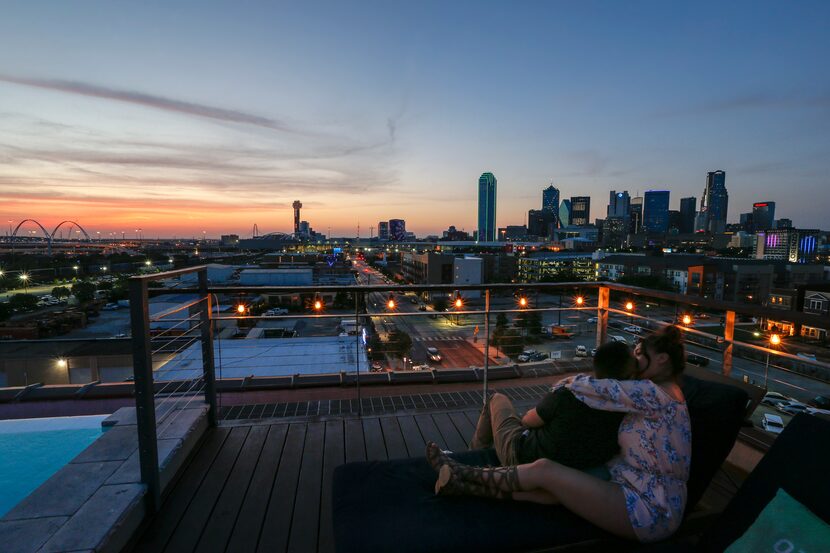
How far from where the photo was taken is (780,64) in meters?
→ 10.2

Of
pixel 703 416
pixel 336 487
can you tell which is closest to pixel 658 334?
pixel 703 416

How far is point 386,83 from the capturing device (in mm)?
12648

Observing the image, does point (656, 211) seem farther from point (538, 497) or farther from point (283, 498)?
point (283, 498)

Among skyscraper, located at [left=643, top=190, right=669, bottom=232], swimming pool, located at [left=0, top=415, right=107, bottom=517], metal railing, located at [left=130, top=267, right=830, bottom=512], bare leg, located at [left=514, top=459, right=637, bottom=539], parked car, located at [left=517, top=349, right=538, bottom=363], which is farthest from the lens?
skyscraper, located at [left=643, top=190, right=669, bottom=232]

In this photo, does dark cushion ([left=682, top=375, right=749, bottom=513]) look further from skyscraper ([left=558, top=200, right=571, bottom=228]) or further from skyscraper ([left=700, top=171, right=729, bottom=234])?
skyscraper ([left=700, top=171, right=729, bottom=234])

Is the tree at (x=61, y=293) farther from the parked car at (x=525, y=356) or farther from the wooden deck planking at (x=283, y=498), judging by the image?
the wooden deck planking at (x=283, y=498)

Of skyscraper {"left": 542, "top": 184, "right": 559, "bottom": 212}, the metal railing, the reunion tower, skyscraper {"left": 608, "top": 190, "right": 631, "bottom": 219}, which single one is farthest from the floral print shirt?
skyscraper {"left": 542, "top": 184, "right": 559, "bottom": 212}

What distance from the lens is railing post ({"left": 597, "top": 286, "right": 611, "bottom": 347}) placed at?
303 centimetres

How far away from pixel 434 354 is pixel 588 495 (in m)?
15.9

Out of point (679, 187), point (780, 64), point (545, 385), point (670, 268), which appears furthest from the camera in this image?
point (679, 187)

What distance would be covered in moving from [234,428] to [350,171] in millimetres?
30925

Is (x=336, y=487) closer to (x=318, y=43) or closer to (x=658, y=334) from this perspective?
(x=658, y=334)

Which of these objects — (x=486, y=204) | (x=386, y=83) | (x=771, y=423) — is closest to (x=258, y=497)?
(x=771, y=423)

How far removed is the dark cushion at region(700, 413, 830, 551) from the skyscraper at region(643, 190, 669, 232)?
531ft
